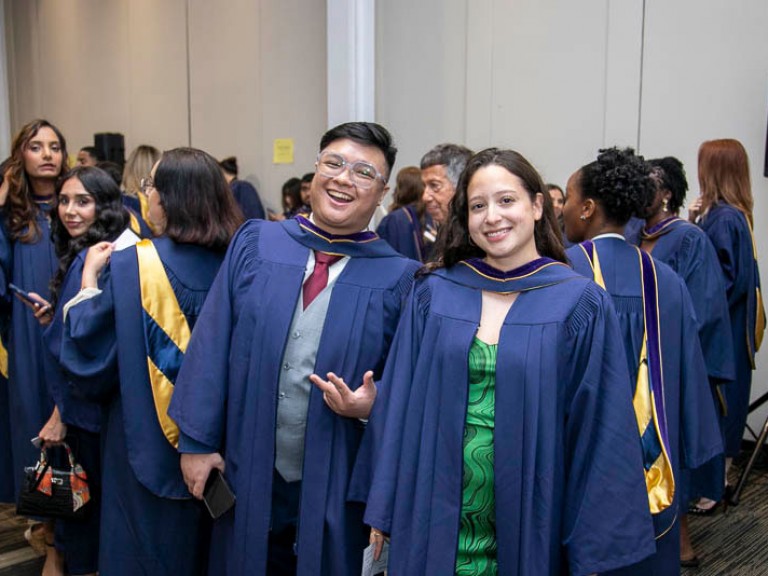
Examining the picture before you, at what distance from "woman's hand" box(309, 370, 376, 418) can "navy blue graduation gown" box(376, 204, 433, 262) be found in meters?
2.79

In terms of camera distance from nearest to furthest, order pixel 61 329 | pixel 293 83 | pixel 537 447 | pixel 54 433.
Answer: pixel 537 447 < pixel 61 329 < pixel 54 433 < pixel 293 83

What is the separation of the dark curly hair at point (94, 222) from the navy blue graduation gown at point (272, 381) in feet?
3.19

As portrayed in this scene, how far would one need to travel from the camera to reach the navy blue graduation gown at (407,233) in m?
4.77

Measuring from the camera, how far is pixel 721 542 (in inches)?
147

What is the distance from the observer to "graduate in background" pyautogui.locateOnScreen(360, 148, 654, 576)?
1.70 meters

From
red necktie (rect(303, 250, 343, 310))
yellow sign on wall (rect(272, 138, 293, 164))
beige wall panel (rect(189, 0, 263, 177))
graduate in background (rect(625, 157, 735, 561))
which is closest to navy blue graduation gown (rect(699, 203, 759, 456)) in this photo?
graduate in background (rect(625, 157, 735, 561))

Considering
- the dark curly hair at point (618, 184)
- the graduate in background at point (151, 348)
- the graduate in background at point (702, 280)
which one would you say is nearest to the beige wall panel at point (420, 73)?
the graduate in background at point (702, 280)

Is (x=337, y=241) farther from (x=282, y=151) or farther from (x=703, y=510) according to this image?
(x=282, y=151)

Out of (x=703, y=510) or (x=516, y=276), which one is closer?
(x=516, y=276)

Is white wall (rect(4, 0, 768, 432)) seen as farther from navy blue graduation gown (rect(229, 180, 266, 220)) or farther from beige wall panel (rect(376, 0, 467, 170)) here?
navy blue graduation gown (rect(229, 180, 266, 220))

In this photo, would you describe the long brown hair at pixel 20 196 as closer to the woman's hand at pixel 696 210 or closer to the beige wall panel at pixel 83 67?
the woman's hand at pixel 696 210

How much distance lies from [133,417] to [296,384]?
2.08 feet

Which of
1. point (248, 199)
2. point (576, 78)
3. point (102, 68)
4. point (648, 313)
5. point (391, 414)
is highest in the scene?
point (102, 68)

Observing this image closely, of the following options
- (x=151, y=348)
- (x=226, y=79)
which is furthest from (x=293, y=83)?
(x=151, y=348)
